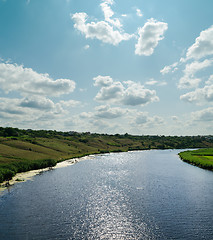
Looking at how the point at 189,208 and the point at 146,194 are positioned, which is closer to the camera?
the point at 189,208

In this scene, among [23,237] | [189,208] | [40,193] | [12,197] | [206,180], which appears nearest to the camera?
[23,237]

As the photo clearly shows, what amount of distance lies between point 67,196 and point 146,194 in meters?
21.9

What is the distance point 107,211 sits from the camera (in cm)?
4200

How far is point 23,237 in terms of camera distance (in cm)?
3030

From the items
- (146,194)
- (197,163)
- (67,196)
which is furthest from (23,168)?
(197,163)

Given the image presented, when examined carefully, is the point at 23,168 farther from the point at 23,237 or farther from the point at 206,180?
the point at 206,180

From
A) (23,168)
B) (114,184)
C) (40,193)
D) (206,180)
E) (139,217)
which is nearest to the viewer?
(139,217)

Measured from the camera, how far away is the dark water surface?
3216 cm

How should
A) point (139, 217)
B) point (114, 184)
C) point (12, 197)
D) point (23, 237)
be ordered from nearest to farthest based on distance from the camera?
point (23, 237) < point (139, 217) < point (12, 197) < point (114, 184)

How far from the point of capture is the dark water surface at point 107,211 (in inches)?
1266

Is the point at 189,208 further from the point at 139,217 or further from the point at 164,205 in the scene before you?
the point at 139,217

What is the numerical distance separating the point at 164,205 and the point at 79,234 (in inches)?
890

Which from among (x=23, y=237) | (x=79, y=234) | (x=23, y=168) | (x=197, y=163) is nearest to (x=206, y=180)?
(x=197, y=163)

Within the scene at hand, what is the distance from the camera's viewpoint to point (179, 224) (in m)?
35.3
